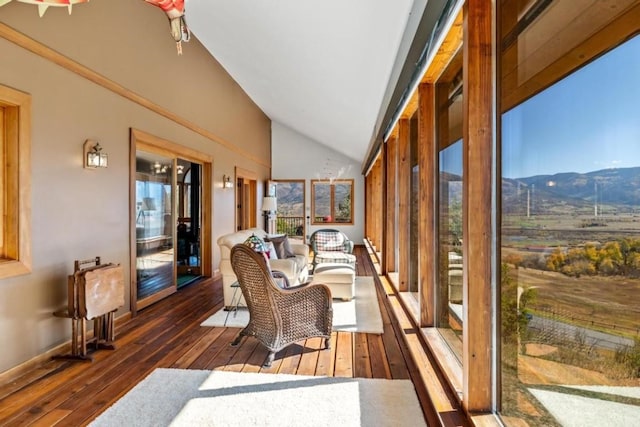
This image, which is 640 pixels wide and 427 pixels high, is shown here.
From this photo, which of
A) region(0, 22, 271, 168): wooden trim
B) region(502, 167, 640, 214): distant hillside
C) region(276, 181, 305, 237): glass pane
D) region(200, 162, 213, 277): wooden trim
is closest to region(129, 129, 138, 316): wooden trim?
region(0, 22, 271, 168): wooden trim

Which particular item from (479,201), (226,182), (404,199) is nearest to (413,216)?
(404,199)

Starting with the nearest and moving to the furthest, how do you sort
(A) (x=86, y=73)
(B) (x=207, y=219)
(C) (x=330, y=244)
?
(A) (x=86, y=73)
(B) (x=207, y=219)
(C) (x=330, y=244)

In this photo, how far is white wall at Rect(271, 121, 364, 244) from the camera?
12.0 m

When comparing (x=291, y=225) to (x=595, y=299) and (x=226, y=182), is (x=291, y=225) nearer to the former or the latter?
(x=226, y=182)

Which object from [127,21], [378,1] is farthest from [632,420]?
[127,21]

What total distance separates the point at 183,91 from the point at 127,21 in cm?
148

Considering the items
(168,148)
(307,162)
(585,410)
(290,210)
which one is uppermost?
(307,162)

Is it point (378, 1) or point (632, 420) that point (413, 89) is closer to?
point (378, 1)

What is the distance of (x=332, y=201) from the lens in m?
12.2

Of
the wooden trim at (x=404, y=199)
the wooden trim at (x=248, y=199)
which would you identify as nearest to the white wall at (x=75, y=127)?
the wooden trim at (x=404, y=199)

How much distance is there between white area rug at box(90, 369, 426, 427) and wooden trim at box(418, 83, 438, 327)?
891mm

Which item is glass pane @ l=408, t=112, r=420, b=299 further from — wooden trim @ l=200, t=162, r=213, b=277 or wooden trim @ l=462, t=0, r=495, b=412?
wooden trim @ l=200, t=162, r=213, b=277

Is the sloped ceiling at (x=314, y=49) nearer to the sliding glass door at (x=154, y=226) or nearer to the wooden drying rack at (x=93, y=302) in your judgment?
the sliding glass door at (x=154, y=226)

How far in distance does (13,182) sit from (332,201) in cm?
987
